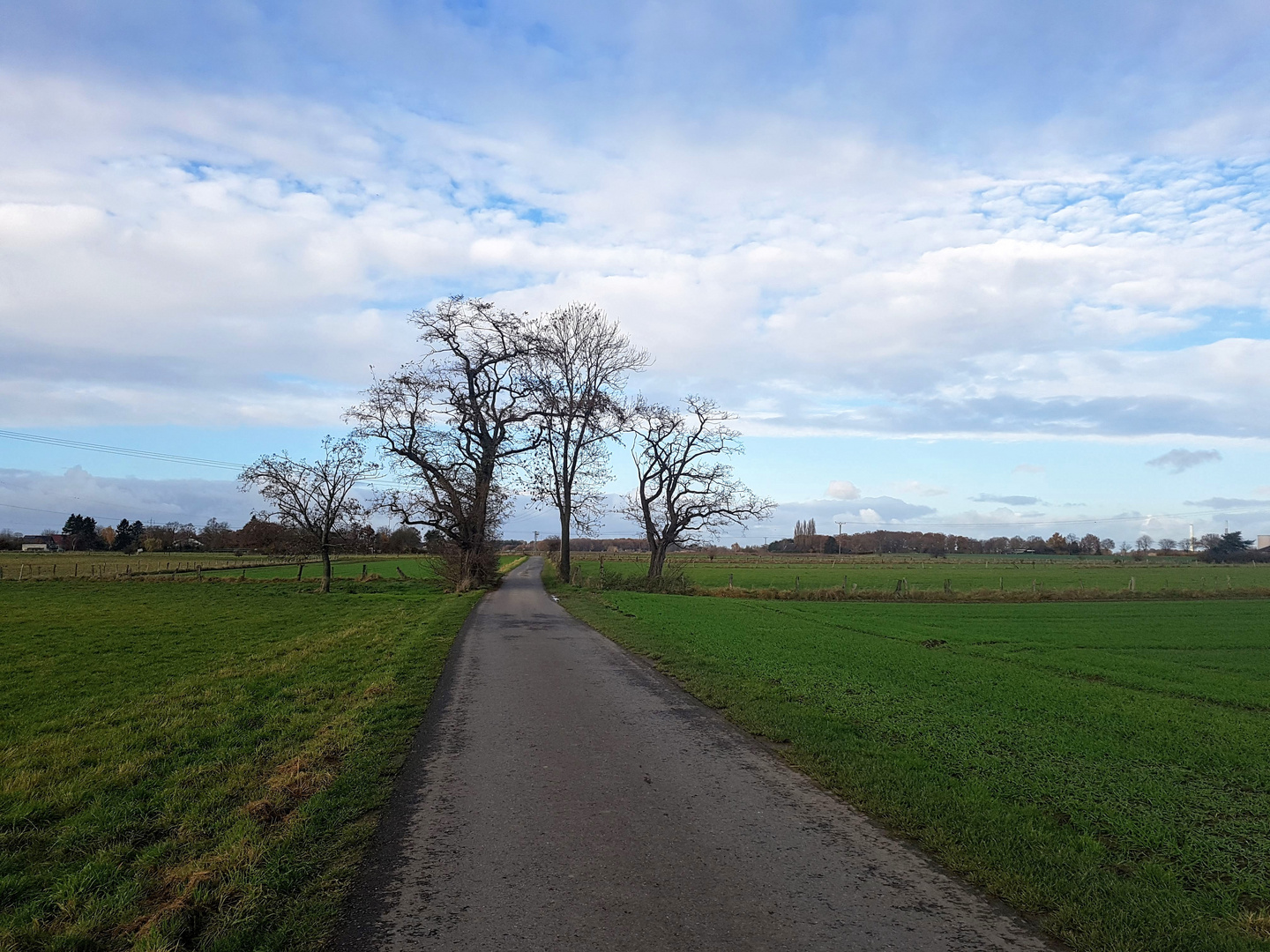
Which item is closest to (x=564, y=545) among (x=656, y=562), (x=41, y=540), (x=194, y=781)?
(x=656, y=562)

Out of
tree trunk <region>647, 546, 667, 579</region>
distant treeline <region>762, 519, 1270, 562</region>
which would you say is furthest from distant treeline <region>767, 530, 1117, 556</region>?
tree trunk <region>647, 546, 667, 579</region>

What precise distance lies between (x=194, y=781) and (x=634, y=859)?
4570 millimetres

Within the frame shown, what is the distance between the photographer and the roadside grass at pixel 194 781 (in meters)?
3.96

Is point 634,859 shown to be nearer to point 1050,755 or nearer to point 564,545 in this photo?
point 1050,755

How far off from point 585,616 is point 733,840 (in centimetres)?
1741

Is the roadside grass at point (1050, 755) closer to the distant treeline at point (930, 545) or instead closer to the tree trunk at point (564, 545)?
the tree trunk at point (564, 545)

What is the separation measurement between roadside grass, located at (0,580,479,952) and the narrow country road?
0.47m

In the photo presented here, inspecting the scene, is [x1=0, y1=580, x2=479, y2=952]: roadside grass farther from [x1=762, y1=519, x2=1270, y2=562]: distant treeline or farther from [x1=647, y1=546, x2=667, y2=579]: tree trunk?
[x1=762, y1=519, x2=1270, y2=562]: distant treeline

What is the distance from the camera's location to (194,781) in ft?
21.6

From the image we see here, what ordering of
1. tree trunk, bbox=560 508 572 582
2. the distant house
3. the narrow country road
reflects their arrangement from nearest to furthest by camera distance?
1. the narrow country road
2. tree trunk, bbox=560 508 572 582
3. the distant house

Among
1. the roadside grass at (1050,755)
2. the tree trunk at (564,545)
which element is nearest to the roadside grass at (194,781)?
the roadside grass at (1050,755)

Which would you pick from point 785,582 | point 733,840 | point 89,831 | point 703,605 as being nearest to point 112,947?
point 89,831

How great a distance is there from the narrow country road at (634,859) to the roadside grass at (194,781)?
47 centimetres

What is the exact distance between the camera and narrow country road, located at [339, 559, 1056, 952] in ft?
12.2
